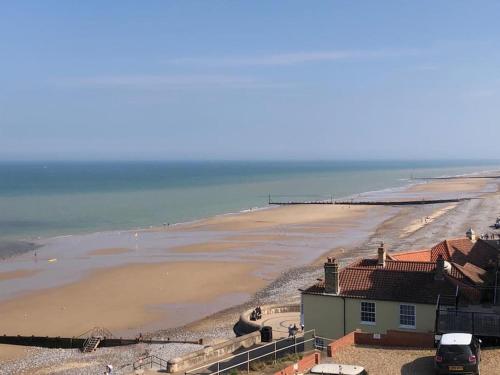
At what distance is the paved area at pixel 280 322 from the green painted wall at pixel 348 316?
9.16 feet

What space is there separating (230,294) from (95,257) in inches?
841

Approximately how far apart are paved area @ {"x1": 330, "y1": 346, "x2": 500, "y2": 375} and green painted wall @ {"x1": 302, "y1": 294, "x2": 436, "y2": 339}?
4.29 meters

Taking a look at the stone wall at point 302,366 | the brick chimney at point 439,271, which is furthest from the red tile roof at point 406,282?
the stone wall at point 302,366

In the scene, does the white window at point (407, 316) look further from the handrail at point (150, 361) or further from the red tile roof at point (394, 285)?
the handrail at point (150, 361)

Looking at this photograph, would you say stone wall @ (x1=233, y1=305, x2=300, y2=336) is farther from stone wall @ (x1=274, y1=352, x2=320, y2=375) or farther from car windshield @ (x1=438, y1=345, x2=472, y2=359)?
car windshield @ (x1=438, y1=345, x2=472, y2=359)

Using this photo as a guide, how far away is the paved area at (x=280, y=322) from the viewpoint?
93.8 ft

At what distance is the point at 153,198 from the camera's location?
14075 cm

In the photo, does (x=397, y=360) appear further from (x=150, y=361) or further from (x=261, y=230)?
(x=261, y=230)

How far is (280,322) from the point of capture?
30.2 m

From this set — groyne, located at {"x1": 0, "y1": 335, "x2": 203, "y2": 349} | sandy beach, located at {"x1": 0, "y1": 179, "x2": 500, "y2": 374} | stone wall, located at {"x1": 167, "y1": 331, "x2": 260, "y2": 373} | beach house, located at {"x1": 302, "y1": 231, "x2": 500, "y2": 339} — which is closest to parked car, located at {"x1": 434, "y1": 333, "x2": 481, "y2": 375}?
beach house, located at {"x1": 302, "y1": 231, "x2": 500, "y2": 339}

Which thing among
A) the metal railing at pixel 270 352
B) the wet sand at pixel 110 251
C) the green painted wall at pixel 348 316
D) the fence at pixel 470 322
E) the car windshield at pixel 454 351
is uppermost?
the car windshield at pixel 454 351

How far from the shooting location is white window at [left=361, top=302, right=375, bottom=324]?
25094 mm

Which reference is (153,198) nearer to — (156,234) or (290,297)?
(156,234)

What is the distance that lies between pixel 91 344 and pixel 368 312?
15442 millimetres
